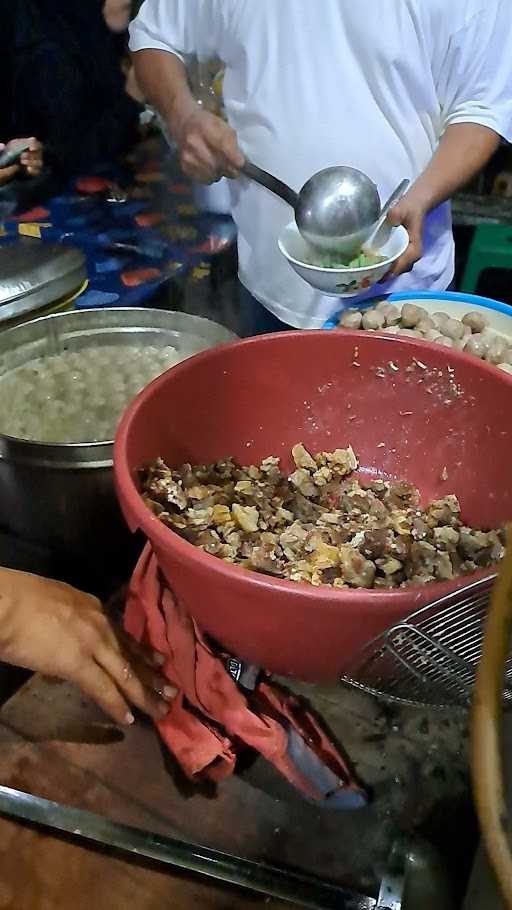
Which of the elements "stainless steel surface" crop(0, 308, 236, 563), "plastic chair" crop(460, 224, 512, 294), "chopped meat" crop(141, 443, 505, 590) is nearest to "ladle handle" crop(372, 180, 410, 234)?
"stainless steel surface" crop(0, 308, 236, 563)

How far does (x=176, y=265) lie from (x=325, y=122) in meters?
0.38

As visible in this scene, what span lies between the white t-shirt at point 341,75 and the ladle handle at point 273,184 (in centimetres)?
12

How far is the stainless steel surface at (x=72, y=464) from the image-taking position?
2.47ft

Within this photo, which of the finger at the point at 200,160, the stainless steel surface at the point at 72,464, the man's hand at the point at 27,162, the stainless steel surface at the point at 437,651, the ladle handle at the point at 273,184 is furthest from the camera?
the man's hand at the point at 27,162

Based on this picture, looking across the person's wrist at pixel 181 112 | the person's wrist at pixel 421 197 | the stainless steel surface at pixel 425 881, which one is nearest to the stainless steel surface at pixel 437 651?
the stainless steel surface at pixel 425 881

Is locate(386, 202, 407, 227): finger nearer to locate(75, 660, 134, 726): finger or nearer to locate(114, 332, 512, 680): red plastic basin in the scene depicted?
locate(114, 332, 512, 680): red plastic basin

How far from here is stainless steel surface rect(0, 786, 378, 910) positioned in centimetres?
59

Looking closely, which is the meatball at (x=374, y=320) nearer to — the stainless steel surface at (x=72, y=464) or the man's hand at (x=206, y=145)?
the stainless steel surface at (x=72, y=464)

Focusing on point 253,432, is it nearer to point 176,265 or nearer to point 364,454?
point 364,454

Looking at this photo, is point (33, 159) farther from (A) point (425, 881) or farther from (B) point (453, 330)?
(A) point (425, 881)

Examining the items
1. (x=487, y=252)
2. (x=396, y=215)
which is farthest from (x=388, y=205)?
(x=487, y=252)

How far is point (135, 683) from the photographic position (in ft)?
2.20

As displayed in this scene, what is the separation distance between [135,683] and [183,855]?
0.46 ft

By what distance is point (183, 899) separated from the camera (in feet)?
2.03
